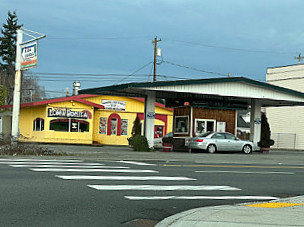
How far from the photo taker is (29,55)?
24328 mm

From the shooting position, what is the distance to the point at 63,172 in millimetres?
13781

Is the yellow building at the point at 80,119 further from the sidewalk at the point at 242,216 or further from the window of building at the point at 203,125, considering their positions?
the sidewalk at the point at 242,216

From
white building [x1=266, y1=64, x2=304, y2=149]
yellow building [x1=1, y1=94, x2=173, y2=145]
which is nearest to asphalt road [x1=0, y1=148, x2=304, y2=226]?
yellow building [x1=1, y1=94, x2=173, y2=145]

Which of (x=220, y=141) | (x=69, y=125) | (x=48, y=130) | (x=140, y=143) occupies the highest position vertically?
(x=69, y=125)

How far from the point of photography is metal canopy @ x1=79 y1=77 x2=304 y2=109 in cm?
2931

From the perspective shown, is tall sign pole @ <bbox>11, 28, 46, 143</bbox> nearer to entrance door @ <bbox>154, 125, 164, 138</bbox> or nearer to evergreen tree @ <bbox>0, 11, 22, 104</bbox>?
entrance door @ <bbox>154, 125, 164, 138</bbox>

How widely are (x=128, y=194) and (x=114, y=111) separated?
117ft

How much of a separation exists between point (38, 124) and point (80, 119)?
11.7 feet

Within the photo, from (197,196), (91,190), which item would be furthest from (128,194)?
(197,196)

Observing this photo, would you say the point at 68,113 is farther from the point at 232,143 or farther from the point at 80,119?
the point at 232,143

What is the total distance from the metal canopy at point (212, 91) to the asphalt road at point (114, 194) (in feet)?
46.0

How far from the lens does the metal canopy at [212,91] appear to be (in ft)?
96.2

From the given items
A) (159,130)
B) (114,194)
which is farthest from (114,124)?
(114,194)

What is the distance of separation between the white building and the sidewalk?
4022 centimetres
